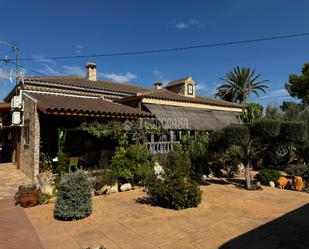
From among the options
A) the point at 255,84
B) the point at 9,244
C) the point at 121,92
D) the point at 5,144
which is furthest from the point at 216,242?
the point at 255,84

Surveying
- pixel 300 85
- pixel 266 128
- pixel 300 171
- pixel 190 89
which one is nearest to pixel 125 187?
pixel 266 128

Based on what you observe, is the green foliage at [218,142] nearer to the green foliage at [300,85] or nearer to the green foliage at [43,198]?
the green foliage at [43,198]

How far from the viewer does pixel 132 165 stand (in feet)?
40.7

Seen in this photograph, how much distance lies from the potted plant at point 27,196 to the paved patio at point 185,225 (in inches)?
14.8

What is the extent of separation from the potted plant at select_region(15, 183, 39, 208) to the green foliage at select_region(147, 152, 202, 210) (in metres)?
4.37

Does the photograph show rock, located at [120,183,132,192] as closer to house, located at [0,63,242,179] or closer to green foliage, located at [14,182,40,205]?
house, located at [0,63,242,179]

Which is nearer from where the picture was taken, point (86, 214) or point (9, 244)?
point (9, 244)

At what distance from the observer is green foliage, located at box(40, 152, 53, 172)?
41.6 ft

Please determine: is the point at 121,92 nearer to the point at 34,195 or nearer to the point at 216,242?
the point at 34,195

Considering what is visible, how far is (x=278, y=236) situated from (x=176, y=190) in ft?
11.5

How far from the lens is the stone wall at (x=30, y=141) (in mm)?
12336

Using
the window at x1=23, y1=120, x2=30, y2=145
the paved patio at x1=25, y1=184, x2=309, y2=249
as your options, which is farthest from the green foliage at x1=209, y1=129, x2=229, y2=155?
the window at x1=23, y1=120, x2=30, y2=145

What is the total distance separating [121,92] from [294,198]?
48.0ft

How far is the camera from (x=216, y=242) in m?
6.00
